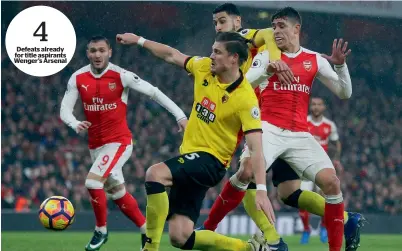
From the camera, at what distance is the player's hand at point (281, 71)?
304 inches

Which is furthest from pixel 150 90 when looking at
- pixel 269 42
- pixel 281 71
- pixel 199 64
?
pixel 199 64

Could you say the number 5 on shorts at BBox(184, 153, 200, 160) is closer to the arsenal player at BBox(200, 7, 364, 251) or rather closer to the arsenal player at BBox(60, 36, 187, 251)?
the arsenal player at BBox(200, 7, 364, 251)

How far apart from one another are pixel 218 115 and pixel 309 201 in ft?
6.07

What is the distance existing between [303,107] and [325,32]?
52.5 ft

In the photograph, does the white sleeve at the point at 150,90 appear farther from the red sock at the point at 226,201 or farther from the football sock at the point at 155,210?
the football sock at the point at 155,210

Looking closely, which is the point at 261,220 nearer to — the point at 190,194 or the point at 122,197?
the point at 190,194

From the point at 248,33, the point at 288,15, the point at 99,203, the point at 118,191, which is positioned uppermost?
the point at 288,15

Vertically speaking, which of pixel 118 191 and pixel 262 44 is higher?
pixel 262 44

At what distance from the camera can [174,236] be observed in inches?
282

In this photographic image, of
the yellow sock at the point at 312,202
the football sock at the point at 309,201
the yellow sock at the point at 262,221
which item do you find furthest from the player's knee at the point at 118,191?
the yellow sock at the point at 312,202

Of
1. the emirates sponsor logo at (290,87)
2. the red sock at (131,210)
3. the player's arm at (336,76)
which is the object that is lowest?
the red sock at (131,210)

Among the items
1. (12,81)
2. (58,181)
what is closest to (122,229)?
(58,181)

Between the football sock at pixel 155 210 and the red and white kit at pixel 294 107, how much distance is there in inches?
55.2

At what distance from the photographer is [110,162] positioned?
10.5 meters
